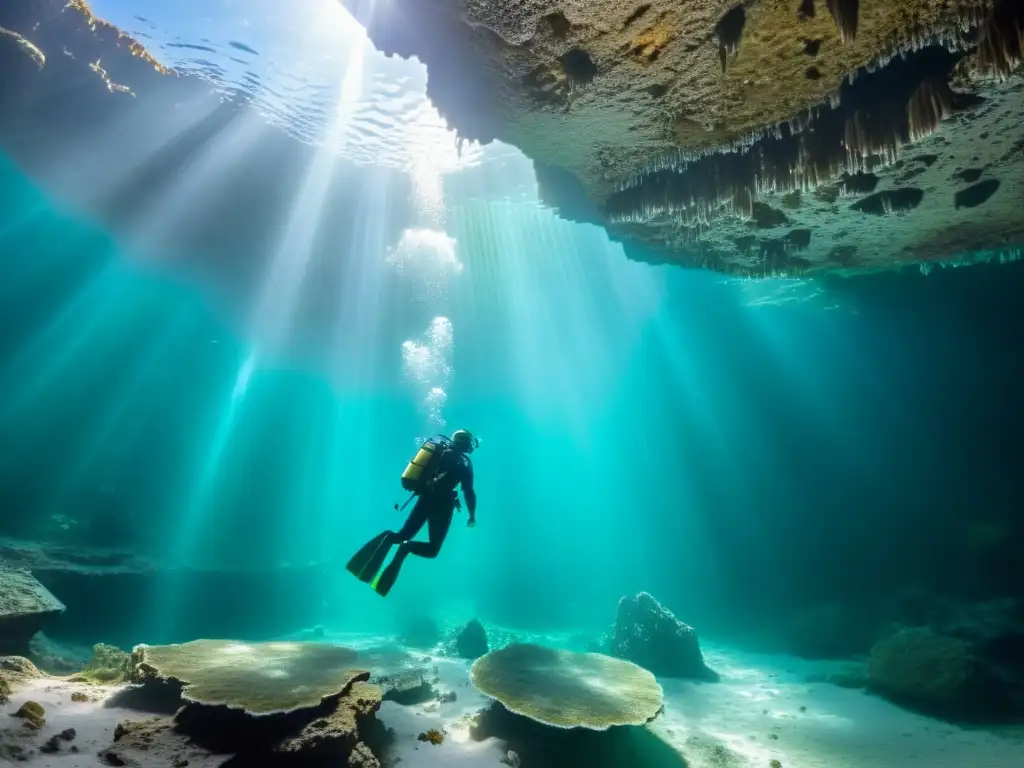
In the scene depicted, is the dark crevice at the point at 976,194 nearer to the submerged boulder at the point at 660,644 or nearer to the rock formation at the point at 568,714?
the rock formation at the point at 568,714


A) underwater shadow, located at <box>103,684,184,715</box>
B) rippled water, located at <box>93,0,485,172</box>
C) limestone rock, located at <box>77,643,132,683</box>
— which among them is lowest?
limestone rock, located at <box>77,643,132,683</box>

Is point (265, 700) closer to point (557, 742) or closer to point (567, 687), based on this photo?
point (557, 742)

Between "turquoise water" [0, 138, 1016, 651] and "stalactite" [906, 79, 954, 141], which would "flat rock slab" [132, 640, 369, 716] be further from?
Answer: "turquoise water" [0, 138, 1016, 651]

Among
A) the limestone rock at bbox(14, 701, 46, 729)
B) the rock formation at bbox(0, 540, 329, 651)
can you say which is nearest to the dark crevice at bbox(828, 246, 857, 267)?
the limestone rock at bbox(14, 701, 46, 729)

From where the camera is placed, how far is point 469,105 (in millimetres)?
7832

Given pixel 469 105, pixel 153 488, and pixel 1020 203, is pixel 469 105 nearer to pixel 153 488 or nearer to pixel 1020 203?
pixel 1020 203

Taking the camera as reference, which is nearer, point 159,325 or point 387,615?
point 159,325

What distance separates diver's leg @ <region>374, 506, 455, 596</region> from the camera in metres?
7.38

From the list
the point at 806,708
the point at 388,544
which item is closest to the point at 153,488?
the point at 388,544

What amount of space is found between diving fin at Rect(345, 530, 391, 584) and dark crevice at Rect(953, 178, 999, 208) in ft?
36.1

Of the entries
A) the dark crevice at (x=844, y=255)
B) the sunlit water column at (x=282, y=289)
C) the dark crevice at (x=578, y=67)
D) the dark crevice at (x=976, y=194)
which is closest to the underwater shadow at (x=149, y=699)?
the dark crevice at (x=578, y=67)

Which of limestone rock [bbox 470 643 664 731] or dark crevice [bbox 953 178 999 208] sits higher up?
dark crevice [bbox 953 178 999 208]

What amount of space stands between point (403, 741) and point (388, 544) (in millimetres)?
2615

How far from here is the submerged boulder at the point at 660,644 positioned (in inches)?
606
